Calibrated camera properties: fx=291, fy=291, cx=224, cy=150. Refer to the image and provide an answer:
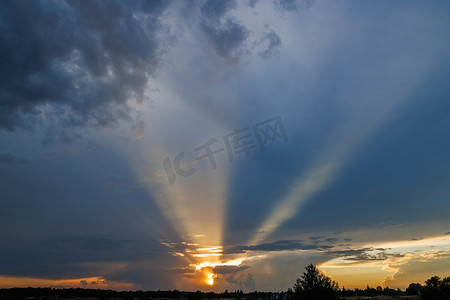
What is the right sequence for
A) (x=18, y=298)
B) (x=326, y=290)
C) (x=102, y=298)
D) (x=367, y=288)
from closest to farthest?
(x=326, y=290)
(x=18, y=298)
(x=102, y=298)
(x=367, y=288)

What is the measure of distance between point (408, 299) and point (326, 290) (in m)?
44.6

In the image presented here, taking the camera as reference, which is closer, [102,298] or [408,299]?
[408,299]

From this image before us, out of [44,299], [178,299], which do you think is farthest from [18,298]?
[178,299]

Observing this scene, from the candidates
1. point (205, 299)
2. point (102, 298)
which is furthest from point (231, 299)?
point (102, 298)

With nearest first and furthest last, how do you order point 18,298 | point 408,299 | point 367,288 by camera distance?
point 408,299, point 18,298, point 367,288

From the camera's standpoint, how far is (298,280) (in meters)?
75.4

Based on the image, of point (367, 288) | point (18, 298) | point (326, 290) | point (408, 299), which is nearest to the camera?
point (326, 290)

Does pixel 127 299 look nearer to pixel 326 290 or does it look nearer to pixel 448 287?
pixel 326 290

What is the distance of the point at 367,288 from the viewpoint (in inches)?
7534

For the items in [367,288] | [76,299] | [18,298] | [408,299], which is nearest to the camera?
[408,299]

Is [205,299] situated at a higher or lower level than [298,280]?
lower

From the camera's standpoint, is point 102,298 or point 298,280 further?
point 102,298

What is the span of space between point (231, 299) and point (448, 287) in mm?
111806

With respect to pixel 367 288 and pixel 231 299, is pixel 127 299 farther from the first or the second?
pixel 367 288
